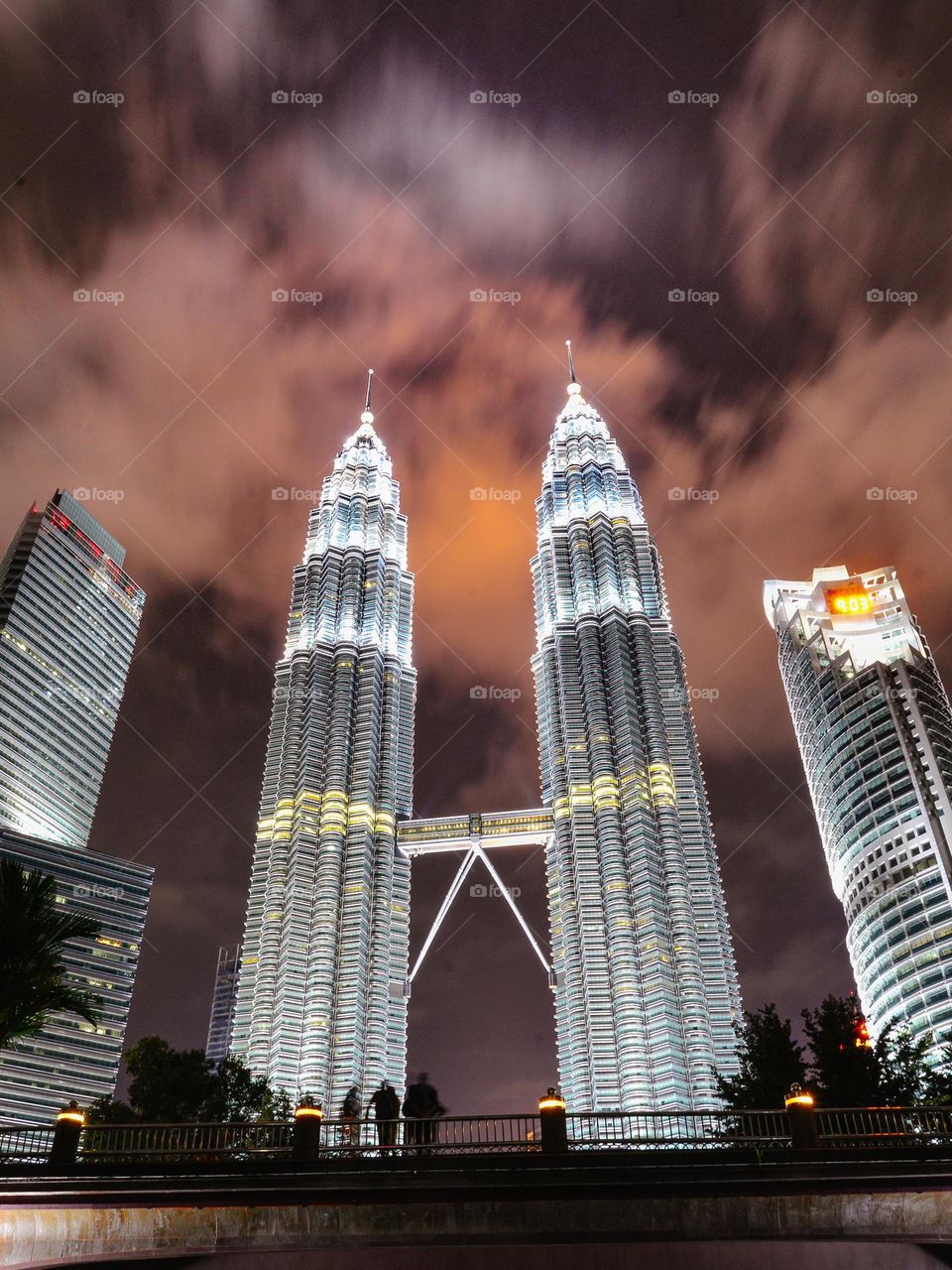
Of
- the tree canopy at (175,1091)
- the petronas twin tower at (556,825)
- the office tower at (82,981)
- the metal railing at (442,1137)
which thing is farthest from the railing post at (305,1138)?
the office tower at (82,981)

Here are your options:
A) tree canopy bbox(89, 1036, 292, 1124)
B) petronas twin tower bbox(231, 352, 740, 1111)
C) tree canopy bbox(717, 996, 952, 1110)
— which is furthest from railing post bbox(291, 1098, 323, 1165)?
petronas twin tower bbox(231, 352, 740, 1111)

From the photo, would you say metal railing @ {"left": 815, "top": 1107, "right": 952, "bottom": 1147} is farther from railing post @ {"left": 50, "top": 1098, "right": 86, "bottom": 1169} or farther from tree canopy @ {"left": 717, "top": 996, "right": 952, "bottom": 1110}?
railing post @ {"left": 50, "top": 1098, "right": 86, "bottom": 1169}

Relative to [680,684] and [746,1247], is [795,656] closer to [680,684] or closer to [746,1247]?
[680,684]

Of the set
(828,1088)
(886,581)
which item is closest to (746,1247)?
(828,1088)

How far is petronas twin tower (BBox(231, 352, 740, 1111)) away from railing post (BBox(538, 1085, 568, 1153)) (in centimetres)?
9607

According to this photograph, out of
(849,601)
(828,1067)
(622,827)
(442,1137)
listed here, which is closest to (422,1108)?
(442,1137)

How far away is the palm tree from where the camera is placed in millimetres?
23391

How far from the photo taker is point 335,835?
135m

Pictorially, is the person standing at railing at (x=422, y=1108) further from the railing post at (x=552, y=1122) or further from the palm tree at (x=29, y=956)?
the palm tree at (x=29, y=956)

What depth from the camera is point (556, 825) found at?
138 m

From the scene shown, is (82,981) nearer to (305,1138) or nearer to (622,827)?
(622,827)

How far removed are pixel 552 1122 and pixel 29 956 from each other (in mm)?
12886

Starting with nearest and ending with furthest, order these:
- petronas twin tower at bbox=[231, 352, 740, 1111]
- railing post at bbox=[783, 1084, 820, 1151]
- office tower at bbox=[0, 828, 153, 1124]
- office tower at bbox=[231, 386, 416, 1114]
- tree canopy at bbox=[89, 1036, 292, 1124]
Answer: railing post at bbox=[783, 1084, 820, 1151], tree canopy at bbox=[89, 1036, 292, 1124], petronas twin tower at bbox=[231, 352, 740, 1111], office tower at bbox=[231, 386, 416, 1114], office tower at bbox=[0, 828, 153, 1124]

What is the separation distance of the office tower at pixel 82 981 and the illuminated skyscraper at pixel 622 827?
83.0 m
